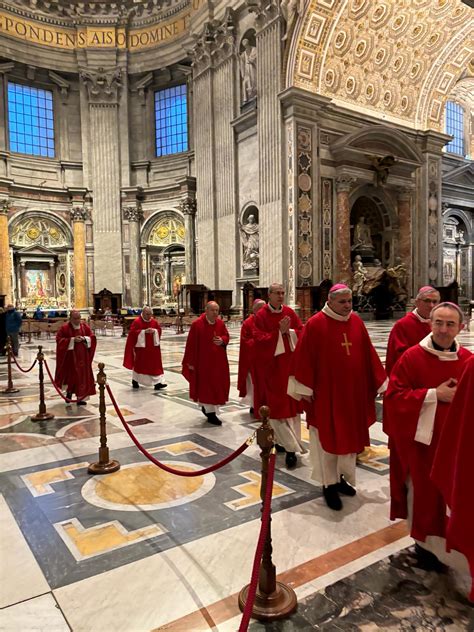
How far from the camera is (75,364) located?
762 cm

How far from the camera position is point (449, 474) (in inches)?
92.2

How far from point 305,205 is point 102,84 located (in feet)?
53.5

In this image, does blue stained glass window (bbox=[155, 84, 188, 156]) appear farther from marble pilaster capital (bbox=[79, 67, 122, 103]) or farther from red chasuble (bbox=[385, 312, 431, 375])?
red chasuble (bbox=[385, 312, 431, 375])

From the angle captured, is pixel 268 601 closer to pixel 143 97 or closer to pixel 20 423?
pixel 20 423

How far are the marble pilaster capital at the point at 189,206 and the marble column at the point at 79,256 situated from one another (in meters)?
6.00

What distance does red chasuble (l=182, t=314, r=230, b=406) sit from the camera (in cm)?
628

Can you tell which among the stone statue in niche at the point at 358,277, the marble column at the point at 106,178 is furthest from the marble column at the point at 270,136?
the marble column at the point at 106,178

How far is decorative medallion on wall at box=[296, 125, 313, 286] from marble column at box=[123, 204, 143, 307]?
1252cm

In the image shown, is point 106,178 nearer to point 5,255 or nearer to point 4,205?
point 4,205

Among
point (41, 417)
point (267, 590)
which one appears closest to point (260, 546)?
point (267, 590)

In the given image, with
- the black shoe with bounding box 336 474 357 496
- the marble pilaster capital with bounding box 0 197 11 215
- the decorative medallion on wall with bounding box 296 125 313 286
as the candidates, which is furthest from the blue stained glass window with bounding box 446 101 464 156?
the black shoe with bounding box 336 474 357 496

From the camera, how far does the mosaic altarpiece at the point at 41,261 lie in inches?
1082

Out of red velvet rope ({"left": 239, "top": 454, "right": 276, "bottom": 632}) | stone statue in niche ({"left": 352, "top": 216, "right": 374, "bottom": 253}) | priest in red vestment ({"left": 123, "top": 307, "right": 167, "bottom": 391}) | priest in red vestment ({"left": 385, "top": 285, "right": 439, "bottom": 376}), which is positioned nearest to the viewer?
red velvet rope ({"left": 239, "top": 454, "right": 276, "bottom": 632})

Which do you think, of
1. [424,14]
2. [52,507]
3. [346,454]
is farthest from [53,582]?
[424,14]
